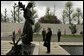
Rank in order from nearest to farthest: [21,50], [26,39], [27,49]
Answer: [21,50]
[27,49]
[26,39]

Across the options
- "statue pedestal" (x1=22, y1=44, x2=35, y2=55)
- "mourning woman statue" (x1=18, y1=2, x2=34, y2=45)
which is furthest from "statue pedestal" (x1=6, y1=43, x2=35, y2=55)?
"mourning woman statue" (x1=18, y1=2, x2=34, y2=45)

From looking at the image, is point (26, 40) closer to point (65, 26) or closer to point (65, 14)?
point (65, 26)

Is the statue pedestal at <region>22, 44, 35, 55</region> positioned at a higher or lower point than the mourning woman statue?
lower

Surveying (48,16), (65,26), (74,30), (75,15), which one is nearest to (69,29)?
(65,26)

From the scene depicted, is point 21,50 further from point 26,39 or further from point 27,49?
point 26,39

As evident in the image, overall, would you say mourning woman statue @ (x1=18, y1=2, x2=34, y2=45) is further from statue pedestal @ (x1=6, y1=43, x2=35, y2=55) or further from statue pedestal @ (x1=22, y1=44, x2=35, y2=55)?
statue pedestal @ (x1=6, y1=43, x2=35, y2=55)

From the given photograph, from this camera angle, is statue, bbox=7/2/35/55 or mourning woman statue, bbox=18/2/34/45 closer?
statue, bbox=7/2/35/55

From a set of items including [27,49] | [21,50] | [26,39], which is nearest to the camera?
[21,50]

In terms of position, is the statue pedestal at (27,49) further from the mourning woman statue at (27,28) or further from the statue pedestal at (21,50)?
the mourning woman statue at (27,28)

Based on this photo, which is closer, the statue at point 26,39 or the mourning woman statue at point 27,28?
the statue at point 26,39

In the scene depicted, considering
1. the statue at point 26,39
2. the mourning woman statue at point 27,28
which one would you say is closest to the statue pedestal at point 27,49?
the statue at point 26,39

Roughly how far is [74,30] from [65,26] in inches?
182

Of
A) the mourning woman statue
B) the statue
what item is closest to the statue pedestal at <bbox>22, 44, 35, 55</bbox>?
the statue

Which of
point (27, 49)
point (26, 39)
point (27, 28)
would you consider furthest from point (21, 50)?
point (27, 28)
